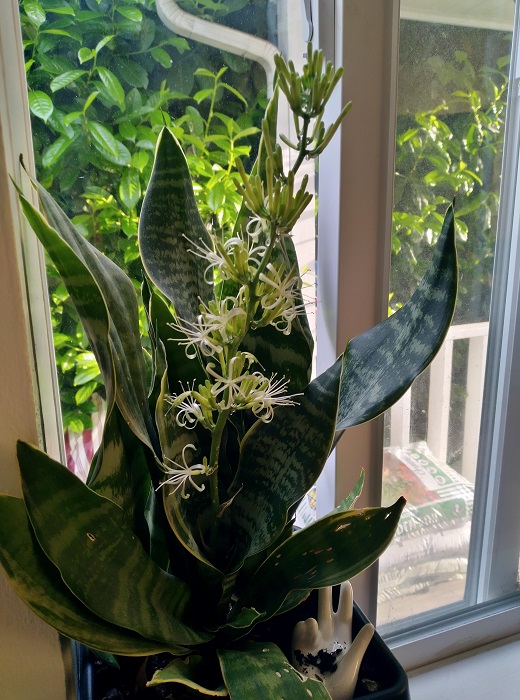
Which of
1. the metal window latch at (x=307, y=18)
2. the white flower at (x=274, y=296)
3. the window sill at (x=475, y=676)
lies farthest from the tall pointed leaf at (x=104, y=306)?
the window sill at (x=475, y=676)

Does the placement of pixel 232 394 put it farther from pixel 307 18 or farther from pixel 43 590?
pixel 307 18

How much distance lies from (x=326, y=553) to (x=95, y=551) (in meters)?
0.18

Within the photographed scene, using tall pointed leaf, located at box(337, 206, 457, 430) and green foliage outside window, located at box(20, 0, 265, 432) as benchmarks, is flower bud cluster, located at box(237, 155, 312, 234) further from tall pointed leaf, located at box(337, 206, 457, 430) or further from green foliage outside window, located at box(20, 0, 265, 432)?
green foliage outside window, located at box(20, 0, 265, 432)

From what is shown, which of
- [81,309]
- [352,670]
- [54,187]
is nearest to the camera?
[81,309]

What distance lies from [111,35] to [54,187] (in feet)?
0.53

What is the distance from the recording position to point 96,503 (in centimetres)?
39

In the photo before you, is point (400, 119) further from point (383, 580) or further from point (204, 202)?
point (383, 580)

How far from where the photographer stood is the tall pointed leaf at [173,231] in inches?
18.3

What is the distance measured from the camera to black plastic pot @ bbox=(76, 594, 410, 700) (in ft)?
1.56

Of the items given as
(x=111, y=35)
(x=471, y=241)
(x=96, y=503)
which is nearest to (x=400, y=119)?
(x=471, y=241)

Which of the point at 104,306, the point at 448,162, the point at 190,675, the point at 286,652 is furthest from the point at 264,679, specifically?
the point at 448,162

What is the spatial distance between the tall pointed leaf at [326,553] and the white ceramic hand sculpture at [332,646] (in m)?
0.08

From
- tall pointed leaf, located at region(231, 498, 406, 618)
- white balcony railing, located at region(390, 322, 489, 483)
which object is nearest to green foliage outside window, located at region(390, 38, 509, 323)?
white balcony railing, located at region(390, 322, 489, 483)

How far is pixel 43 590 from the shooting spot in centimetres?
41
